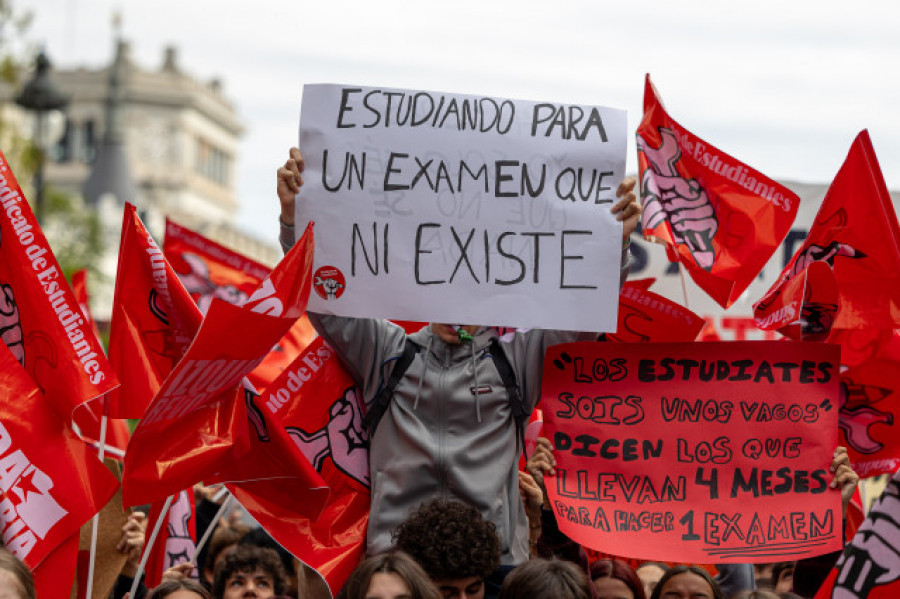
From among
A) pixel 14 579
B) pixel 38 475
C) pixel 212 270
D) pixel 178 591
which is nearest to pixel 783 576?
pixel 178 591

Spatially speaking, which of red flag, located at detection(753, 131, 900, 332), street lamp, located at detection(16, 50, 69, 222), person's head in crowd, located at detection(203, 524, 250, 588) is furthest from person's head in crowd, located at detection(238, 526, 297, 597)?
street lamp, located at detection(16, 50, 69, 222)

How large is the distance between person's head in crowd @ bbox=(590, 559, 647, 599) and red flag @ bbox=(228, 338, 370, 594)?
0.88 meters

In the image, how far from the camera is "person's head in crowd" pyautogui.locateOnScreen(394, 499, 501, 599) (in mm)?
5000

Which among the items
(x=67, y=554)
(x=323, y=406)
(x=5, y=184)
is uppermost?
(x=5, y=184)

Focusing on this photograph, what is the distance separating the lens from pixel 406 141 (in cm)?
559

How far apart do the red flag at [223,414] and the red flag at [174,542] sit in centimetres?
130

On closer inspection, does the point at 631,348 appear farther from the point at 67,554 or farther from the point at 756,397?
the point at 67,554

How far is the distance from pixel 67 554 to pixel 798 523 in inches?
94.6

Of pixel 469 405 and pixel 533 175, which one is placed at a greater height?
pixel 533 175

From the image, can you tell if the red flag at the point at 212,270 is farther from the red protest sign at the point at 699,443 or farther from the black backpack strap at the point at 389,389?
the red protest sign at the point at 699,443

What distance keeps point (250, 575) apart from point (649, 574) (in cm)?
167

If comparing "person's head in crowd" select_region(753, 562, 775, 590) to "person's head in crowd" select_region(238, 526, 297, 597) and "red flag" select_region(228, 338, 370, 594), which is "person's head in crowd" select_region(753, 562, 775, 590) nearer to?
"person's head in crowd" select_region(238, 526, 297, 597)

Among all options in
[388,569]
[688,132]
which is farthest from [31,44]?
[388,569]

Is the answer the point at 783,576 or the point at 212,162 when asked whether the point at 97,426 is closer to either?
the point at 783,576
